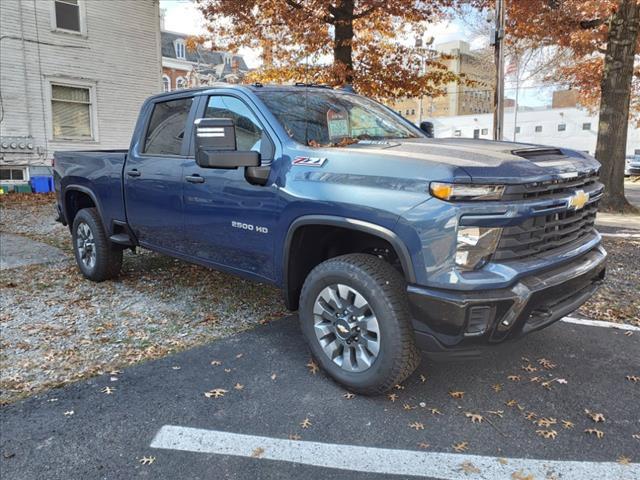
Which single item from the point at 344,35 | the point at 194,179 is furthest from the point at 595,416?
the point at 344,35

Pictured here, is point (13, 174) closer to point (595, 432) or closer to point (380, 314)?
point (380, 314)

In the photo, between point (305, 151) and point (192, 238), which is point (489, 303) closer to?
point (305, 151)

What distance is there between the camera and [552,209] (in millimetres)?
2928

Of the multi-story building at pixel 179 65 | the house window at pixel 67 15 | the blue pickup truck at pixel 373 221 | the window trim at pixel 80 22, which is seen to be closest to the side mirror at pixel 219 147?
the blue pickup truck at pixel 373 221

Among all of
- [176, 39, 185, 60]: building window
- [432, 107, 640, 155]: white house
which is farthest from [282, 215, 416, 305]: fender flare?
[432, 107, 640, 155]: white house

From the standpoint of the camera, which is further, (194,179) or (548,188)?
(194,179)

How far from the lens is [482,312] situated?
2.67m

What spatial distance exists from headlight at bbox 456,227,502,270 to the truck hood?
27 centimetres

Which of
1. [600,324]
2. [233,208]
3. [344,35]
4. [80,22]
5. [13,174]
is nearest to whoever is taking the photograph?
[233,208]

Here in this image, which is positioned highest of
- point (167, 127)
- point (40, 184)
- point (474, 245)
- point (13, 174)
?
point (167, 127)

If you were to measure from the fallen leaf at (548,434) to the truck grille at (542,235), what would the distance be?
3.15 feet

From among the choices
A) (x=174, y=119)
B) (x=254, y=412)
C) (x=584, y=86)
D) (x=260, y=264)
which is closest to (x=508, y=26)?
(x=584, y=86)

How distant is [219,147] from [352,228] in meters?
1.06

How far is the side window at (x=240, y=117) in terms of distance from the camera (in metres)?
3.80
